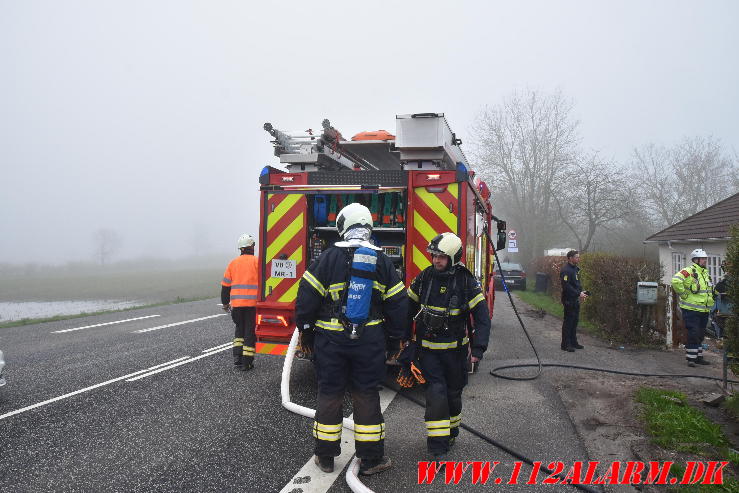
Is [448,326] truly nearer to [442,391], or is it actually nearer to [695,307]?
[442,391]

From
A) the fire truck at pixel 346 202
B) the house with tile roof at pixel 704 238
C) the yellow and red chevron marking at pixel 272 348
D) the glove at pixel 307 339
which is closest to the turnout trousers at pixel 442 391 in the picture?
the glove at pixel 307 339

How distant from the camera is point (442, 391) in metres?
3.75

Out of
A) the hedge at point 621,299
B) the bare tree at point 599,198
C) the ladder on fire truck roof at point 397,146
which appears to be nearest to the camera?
the ladder on fire truck roof at point 397,146

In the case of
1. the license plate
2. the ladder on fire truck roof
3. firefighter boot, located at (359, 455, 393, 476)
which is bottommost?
firefighter boot, located at (359, 455, 393, 476)

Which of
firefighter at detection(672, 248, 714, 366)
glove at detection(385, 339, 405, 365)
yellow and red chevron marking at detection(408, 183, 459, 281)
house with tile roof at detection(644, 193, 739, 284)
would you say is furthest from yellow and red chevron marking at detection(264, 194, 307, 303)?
house with tile roof at detection(644, 193, 739, 284)

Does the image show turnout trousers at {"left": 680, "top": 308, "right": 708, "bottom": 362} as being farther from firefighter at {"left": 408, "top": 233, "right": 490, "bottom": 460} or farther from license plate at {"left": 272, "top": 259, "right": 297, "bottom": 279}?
license plate at {"left": 272, "top": 259, "right": 297, "bottom": 279}

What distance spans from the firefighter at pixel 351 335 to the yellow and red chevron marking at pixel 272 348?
1.91 meters

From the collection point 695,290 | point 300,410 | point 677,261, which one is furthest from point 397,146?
point 677,261

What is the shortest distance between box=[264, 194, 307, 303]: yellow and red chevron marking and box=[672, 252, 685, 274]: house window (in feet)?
46.1

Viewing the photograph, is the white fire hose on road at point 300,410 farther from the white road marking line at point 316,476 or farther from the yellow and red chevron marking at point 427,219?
the yellow and red chevron marking at point 427,219

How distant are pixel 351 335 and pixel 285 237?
235 centimetres

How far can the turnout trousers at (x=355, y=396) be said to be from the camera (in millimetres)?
3420

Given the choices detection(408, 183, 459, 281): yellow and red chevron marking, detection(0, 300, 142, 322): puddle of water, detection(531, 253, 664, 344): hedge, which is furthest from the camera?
detection(0, 300, 142, 322): puddle of water

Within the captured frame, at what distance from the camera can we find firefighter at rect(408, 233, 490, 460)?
12.5ft
